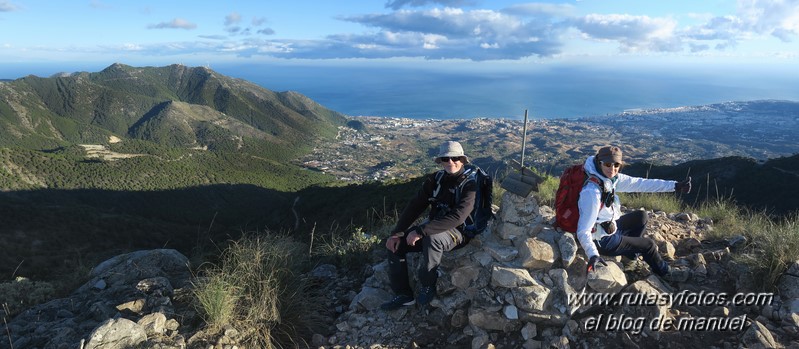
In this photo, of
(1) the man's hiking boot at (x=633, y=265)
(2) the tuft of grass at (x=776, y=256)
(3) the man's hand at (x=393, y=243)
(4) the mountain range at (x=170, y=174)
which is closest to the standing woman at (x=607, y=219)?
(1) the man's hiking boot at (x=633, y=265)

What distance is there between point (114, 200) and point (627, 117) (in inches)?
5673

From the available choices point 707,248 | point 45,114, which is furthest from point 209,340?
point 45,114

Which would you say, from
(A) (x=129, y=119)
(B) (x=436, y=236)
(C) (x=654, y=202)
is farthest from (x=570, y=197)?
(A) (x=129, y=119)

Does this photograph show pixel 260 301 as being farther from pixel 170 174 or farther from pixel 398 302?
pixel 170 174

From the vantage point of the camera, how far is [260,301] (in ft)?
11.8

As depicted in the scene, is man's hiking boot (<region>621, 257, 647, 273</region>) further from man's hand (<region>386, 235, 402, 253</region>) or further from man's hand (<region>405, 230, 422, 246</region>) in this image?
man's hand (<region>386, 235, 402, 253</region>)

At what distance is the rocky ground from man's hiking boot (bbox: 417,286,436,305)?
0.07 metres

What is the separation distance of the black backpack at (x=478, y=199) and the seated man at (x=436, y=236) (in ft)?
0.12

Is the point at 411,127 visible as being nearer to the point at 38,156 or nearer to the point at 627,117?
the point at 627,117

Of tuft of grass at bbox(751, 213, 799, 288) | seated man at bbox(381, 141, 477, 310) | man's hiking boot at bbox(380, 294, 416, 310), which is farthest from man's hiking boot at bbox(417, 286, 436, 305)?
tuft of grass at bbox(751, 213, 799, 288)

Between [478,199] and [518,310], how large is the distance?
1162 mm

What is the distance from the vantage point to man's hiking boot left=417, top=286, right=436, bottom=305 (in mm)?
3809

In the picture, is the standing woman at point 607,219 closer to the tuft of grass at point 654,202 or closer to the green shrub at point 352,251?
the green shrub at point 352,251

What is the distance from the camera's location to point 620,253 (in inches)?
150
